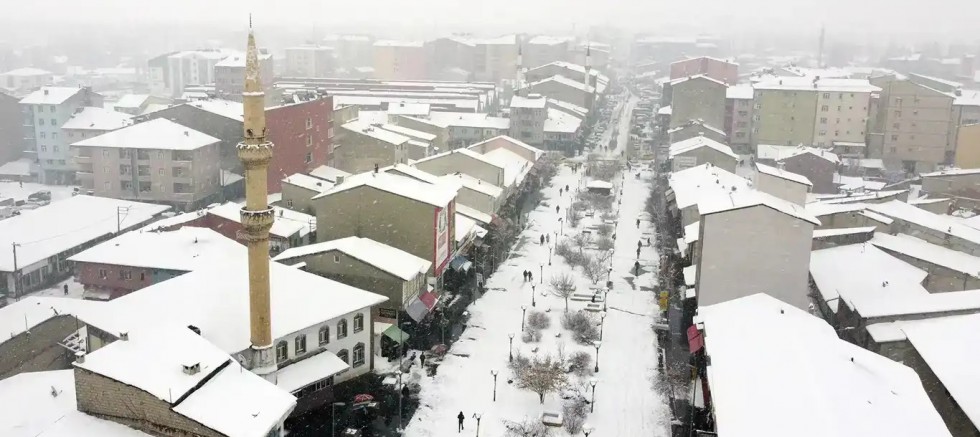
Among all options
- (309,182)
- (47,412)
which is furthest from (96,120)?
(47,412)

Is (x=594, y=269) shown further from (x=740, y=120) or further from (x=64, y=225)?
(x=740, y=120)

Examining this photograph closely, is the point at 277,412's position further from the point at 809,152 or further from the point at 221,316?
the point at 809,152

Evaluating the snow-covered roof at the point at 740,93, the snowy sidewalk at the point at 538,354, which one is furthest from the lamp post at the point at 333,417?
the snow-covered roof at the point at 740,93

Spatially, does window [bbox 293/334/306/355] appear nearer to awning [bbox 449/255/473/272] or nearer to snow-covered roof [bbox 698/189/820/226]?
awning [bbox 449/255/473/272]

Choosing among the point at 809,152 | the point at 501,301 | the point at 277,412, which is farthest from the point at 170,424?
the point at 809,152

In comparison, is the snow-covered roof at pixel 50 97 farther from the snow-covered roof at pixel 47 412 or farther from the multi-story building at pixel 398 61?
the multi-story building at pixel 398 61

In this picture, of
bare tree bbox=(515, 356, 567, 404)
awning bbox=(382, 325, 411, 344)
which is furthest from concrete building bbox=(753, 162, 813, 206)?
awning bbox=(382, 325, 411, 344)
